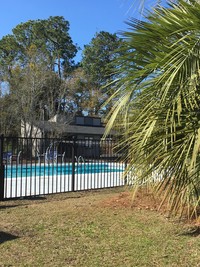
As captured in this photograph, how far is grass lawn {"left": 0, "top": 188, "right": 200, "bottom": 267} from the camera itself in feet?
14.1

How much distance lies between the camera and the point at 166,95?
3.96m

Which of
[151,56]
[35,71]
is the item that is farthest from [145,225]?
[35,71]

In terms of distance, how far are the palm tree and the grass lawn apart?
0.72 m

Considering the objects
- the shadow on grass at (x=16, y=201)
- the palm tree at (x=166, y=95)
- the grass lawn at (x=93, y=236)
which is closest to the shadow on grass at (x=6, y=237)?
the grass lawn at (x=93, y=236)

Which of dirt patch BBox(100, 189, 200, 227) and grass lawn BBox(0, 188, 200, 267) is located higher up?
dirt patch BBox(100, 189, 200, 227)

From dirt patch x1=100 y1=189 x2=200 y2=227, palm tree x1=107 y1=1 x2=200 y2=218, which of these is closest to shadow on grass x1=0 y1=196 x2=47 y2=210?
dirt patch x1=100 y1=189 x2=200 y2=227

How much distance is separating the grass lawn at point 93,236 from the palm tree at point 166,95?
721 millimetres

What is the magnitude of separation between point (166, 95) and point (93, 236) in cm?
250

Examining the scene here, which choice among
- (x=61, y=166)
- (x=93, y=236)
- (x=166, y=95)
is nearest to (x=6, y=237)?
(x=93, y=236)

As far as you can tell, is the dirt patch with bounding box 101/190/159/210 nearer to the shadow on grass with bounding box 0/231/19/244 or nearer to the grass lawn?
the grass lawn

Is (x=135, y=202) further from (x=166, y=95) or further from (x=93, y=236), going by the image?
(x=166, y=95)

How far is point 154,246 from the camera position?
15.8ft

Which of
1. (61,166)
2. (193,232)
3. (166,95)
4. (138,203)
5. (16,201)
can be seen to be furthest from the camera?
(61,166)

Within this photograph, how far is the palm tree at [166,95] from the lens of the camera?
3768 millimetres
